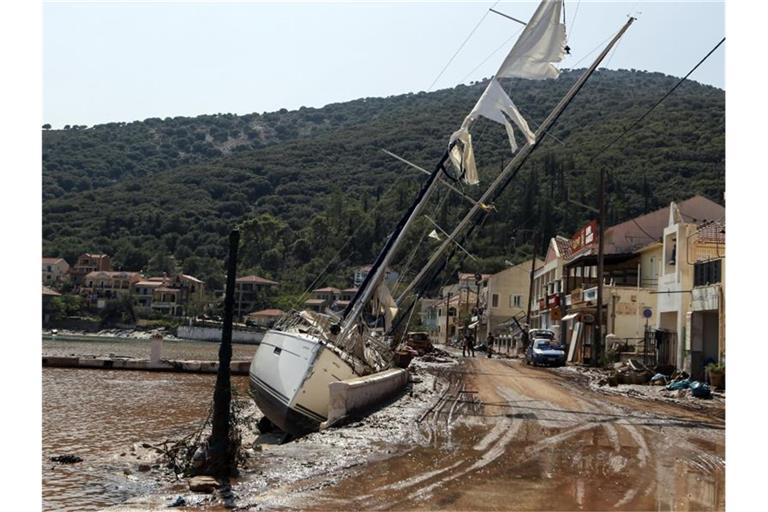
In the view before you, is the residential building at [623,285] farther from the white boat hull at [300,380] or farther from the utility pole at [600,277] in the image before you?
the white boat hull at [300,380]

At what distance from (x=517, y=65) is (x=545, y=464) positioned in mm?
12028

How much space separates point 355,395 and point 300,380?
1.73 metres

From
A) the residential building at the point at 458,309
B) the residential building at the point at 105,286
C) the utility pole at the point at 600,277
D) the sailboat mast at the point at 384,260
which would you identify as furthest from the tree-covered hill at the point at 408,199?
the sailboat mast at the point at 384,260

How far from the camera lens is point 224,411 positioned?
467 inches

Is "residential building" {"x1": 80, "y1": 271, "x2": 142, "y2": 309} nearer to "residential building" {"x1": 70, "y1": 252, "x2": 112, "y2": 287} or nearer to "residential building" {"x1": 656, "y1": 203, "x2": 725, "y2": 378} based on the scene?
"residential building" {"x1": 70, "y1": 252, "x2": 112, "y2": 287}

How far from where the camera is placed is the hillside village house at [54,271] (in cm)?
15412

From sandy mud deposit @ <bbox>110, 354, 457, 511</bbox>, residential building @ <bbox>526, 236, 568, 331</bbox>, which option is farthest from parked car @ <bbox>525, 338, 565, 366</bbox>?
sandy mud deposit @ <bbox>110, 354, 457, 511</bbox>

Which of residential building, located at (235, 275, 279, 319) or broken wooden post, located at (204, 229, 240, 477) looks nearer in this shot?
broken wooden post, located at (204, 229, 240, 477)

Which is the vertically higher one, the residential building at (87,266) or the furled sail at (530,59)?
the furled sail at (530,59)

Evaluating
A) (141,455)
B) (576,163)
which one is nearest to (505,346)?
(141,455)

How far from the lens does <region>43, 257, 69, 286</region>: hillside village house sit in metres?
154

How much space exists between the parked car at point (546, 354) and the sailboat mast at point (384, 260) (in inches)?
741

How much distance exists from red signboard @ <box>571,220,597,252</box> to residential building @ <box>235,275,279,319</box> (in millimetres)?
96705

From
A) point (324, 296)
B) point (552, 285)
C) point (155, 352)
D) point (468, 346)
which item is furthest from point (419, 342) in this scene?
point (324, 296)
